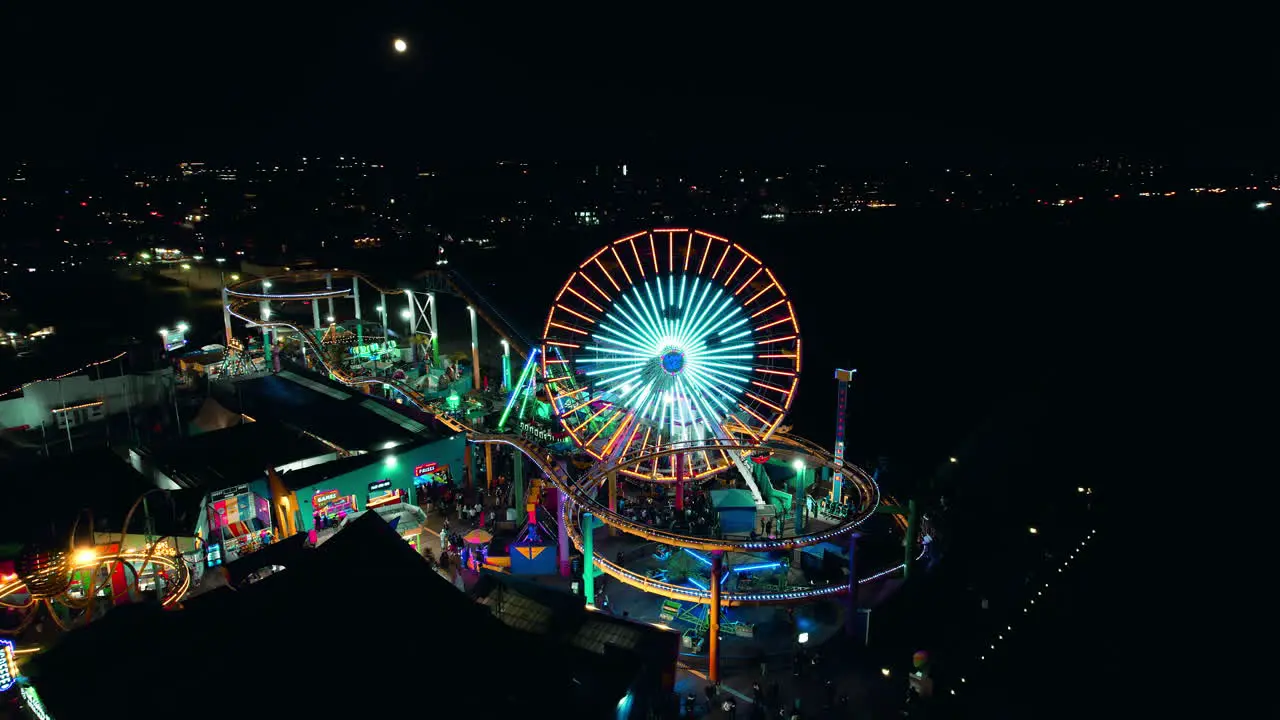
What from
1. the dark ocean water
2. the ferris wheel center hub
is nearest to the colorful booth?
the ferris wheel center hub

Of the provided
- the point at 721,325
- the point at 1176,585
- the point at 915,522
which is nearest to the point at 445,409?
the point at 721,325

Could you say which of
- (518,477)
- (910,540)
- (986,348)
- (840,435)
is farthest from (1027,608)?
(986,348)

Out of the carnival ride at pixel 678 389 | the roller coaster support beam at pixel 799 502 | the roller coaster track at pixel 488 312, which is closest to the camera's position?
the roller coaster support beam at pixel 799 502

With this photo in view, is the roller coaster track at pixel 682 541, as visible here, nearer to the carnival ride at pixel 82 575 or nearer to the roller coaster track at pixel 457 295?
the carnival ride at pixel 82 575

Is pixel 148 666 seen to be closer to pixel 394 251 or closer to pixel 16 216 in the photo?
pixel 394 251

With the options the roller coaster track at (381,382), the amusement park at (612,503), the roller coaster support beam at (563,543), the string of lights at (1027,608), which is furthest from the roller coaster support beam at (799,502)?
the roller coaster track at (381,382)

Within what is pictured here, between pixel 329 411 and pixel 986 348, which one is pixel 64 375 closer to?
pixel 329 411
